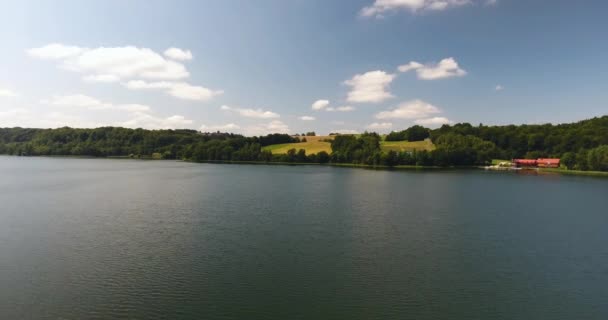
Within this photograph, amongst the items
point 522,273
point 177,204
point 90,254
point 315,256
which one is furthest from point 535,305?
point 177,204

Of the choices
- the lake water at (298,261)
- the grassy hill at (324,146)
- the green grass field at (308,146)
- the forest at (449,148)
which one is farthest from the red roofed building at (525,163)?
the lake water at (298,261)

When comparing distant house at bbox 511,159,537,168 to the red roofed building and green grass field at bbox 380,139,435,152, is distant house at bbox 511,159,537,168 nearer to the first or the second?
the red roofed building

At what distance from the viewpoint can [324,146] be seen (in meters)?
151

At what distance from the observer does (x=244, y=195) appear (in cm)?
4950

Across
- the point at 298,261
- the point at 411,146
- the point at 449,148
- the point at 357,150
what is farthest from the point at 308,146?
the point at 298,261

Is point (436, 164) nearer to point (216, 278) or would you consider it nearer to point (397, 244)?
point (397, 244)

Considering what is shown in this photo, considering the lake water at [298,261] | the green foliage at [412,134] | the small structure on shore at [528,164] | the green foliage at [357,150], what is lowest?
the lake water at [298,261]

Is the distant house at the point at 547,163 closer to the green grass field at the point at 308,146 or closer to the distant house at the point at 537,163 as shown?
the distant house at the point at 537,163

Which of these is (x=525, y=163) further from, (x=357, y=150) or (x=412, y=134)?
(x=357, y=150)

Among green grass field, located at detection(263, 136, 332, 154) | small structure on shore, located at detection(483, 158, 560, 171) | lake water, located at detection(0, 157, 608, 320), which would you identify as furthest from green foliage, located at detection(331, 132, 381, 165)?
lake water, located at detection(0, 157, 608, 320)

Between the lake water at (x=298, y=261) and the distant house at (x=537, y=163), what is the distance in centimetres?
9146

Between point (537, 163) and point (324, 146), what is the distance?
245 ft

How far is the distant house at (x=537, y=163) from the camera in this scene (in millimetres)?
120706

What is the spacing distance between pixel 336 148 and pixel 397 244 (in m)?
113
